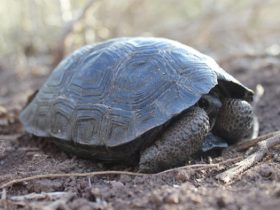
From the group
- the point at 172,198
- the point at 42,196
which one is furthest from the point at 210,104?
the point at 42,196

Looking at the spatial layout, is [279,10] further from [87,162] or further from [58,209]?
[58,209]

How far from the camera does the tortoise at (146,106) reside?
11.7 ft

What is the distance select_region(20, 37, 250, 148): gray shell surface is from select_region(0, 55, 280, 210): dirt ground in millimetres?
295

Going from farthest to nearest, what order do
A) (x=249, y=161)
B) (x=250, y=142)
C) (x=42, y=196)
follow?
1. (x=250, y=142)
2. (x=249, y=161)
3. (x=42, y=196)

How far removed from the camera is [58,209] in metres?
2.82

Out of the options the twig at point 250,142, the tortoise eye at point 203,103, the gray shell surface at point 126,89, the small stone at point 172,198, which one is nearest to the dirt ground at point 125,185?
the small stone at point 172,198

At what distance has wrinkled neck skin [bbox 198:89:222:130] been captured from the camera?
381 cm

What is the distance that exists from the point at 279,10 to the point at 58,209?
8.23m

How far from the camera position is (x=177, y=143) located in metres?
3.53

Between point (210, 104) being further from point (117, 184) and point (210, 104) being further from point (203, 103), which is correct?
point (117, 184)

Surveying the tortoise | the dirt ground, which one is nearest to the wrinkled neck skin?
the tortoise

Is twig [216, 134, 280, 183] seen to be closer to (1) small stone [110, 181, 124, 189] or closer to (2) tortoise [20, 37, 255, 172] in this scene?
(2) tortoise [20, 37, 255, 172]

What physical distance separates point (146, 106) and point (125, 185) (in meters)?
0.72

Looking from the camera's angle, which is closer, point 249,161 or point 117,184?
point 117,184
